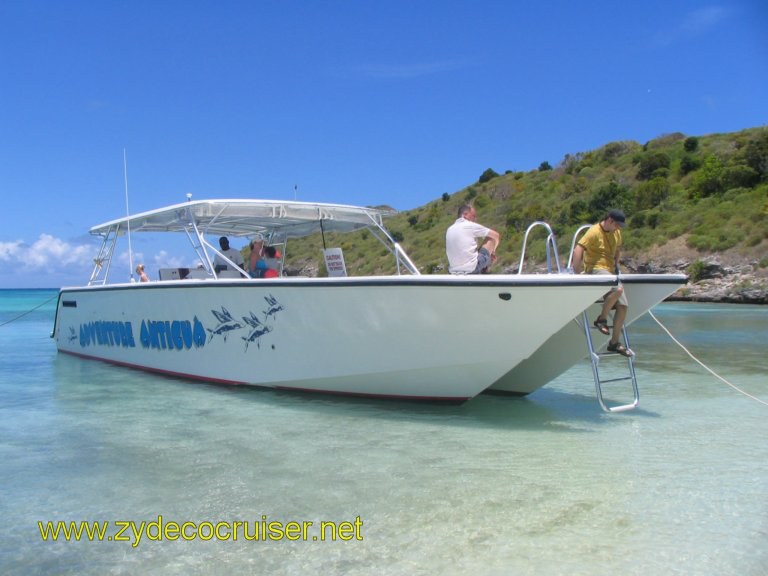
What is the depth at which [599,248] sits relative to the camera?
6.43 meters

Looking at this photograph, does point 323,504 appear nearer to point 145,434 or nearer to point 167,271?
point 145,434

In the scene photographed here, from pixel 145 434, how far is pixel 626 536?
4.20 meters

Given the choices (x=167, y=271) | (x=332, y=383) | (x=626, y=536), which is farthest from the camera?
(x=167, y=271)

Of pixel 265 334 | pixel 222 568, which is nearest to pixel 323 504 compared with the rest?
pixel 222 568

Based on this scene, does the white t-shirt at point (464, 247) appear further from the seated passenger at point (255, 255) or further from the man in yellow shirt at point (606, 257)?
the seated passenger at point (255, 255)

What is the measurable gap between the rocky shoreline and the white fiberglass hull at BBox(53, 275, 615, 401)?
2285cm

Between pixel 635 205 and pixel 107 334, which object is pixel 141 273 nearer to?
pixel 107 334

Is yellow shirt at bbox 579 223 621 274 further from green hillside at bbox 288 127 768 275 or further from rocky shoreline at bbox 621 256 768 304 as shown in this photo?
rocky shoreline at bbox 621 256 768 304

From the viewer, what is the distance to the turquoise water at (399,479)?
3336mm

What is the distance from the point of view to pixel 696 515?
384 cm

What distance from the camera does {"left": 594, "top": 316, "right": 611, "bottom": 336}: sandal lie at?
20.6 feet

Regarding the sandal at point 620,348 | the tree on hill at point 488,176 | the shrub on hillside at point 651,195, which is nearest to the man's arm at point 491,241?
the sandal at point 620,348

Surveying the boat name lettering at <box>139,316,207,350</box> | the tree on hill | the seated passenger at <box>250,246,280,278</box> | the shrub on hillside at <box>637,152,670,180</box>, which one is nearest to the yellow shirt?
the seated passenger at <box>250,246,280,278</box>

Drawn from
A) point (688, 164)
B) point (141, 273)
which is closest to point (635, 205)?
point (688, 164)
